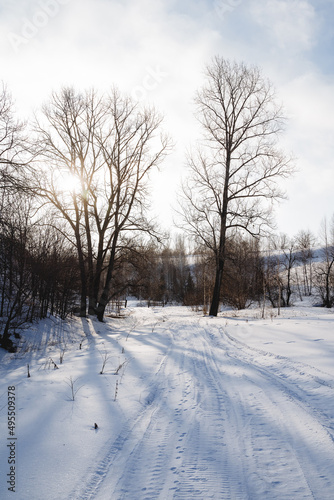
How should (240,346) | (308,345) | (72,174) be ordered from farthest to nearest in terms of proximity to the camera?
(72,174) → (240,346) → (308,345)

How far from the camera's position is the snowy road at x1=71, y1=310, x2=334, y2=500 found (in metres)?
2.28

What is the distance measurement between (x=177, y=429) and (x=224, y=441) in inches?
21.9

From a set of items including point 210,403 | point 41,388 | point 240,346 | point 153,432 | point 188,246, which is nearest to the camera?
point 153,432

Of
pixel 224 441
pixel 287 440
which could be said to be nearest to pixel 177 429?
pixel 224 441

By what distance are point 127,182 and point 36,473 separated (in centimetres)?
1624

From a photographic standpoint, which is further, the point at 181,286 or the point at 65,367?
the point at 181,286

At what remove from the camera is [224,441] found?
2961 millimetres

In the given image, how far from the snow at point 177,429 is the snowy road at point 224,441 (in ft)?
0.04

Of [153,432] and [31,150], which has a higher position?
[31,150]

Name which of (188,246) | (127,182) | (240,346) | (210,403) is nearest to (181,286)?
(188,246)

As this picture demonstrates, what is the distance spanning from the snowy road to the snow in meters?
0.01

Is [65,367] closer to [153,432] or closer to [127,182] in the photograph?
[153,432]

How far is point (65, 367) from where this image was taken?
6.10m

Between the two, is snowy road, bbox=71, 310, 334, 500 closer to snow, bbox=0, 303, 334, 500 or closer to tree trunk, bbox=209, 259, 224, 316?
snow, bbox=0, 303, 334, 500
